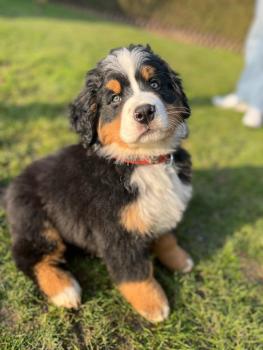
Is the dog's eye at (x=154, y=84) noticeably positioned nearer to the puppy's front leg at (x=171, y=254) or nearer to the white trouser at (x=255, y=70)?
the puppy's front leg at (x=171, y=254)

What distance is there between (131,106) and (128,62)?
0.33 metres

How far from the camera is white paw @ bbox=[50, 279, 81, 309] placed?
2789 mm

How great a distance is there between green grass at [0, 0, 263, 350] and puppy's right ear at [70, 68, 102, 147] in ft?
3.68

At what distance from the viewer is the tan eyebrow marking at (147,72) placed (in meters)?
2.63

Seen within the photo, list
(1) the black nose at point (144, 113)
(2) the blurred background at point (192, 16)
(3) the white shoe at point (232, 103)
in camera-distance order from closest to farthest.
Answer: (1) the black nose at point (144, 113) < (3) the white shoe at point (232, 103) < (2) the blurred background at point (192, 16)

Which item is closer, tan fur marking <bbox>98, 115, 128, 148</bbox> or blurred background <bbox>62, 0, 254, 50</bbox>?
tan fur marking <bbox>98, 115, 128, 148</bbox>

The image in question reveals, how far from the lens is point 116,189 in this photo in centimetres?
278

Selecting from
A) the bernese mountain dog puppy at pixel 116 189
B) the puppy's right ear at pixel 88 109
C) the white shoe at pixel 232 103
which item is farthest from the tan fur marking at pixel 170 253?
the white shoe at pixel 232 103

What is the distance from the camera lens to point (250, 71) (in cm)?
674

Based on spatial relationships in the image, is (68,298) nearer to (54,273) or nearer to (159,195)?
(54,273)

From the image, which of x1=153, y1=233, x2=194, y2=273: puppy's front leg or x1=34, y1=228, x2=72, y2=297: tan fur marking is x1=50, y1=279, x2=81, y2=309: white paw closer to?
x1=34, y1=228, x2=72, y2=297: tan fur marking

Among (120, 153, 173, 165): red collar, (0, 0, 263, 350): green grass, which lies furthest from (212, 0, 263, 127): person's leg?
(120, 153, 173, 165): red collar

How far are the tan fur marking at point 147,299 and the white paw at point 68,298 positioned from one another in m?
0.33

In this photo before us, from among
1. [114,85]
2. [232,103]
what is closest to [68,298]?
[114,85]
